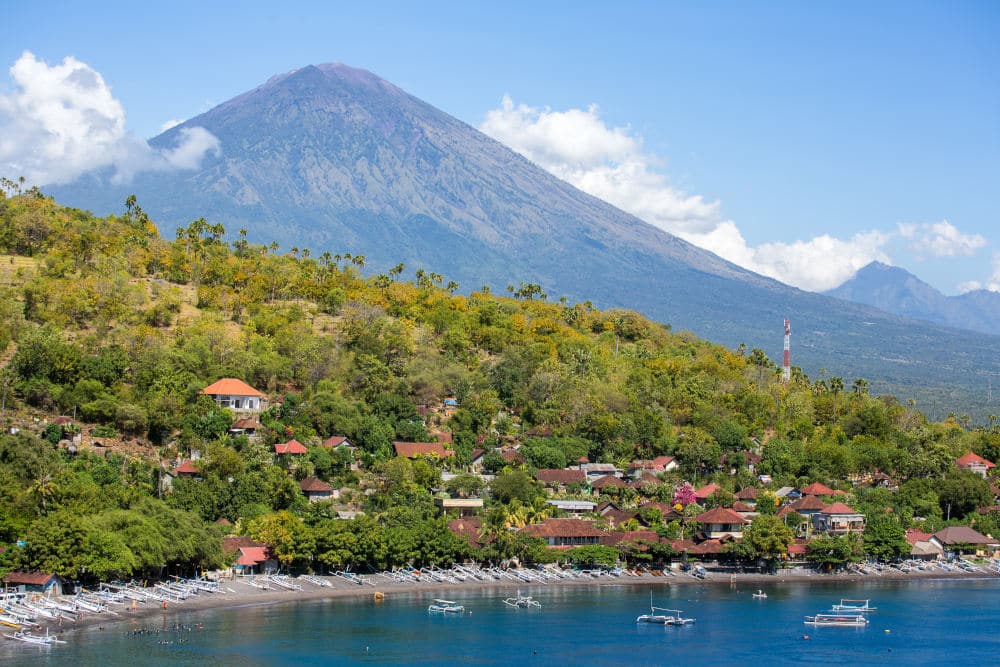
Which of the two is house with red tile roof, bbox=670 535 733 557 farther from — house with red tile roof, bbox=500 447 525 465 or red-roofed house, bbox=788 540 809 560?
house with red tile roof, bbox=500 447 525 465

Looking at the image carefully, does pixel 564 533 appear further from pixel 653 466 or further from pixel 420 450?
pixel 653 466

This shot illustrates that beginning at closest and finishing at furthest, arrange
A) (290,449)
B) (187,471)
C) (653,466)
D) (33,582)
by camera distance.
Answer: (33,582) → (187,471) → (290,449) → (653,466)

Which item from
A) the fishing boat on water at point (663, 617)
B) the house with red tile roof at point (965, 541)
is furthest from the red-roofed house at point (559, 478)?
the house with red tile roof at point (965, 541)

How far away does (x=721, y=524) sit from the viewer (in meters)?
59.7

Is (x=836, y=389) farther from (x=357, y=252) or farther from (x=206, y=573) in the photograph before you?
(x=357, y=252)

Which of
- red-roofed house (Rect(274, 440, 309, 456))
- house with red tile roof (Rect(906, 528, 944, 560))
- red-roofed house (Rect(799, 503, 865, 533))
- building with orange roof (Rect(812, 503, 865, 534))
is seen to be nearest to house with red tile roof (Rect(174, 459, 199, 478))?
red-roofed house (Rect(274, 440, 309, 456))

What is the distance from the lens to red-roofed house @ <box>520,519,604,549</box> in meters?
57.4

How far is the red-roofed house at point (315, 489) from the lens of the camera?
190 feet

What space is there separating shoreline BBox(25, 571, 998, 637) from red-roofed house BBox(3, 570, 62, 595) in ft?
7.48

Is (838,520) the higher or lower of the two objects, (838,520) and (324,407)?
the lower

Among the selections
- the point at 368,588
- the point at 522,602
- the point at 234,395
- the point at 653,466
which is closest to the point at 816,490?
the point at 653,466

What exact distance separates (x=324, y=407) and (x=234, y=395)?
4.87m

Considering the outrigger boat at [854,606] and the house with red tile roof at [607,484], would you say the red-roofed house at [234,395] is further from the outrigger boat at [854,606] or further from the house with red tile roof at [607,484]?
the outrigger boat at [854,606]

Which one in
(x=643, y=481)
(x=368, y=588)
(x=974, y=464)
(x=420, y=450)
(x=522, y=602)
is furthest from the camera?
(x=974, y=464)
